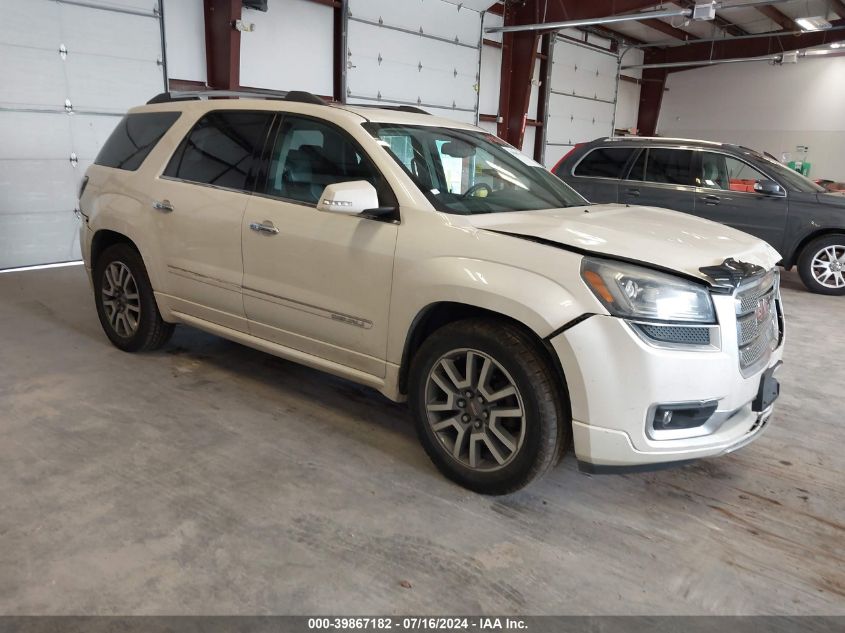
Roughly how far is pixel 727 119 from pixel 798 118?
181 cm

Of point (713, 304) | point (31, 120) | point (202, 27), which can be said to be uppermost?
point (202, 27)

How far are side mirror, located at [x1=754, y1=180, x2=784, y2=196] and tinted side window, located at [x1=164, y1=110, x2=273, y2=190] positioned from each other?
598cm

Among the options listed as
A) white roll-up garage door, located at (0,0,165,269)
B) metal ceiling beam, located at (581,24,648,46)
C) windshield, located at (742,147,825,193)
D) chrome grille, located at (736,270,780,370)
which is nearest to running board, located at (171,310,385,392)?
chrome grille, located at (736,270,780,370)

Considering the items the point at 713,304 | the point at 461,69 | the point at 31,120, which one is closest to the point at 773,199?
the point at 713,304

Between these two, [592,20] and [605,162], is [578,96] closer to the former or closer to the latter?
[592,20]

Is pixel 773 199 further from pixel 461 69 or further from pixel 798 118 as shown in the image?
pixel 798 118

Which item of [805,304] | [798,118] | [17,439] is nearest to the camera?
[17,439]

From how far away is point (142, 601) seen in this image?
202 cm

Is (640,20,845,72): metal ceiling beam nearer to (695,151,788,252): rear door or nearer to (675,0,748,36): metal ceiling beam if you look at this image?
(675,0,748,36): metal ceiling beam

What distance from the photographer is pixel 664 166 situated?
7633mm

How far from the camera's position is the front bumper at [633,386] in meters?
2.23

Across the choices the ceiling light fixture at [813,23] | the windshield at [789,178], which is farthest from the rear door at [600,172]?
the ceiling light fixture at [813,23]

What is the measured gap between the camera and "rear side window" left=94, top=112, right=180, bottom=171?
3.96 m

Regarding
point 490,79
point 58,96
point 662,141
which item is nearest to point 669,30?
point 490,79
